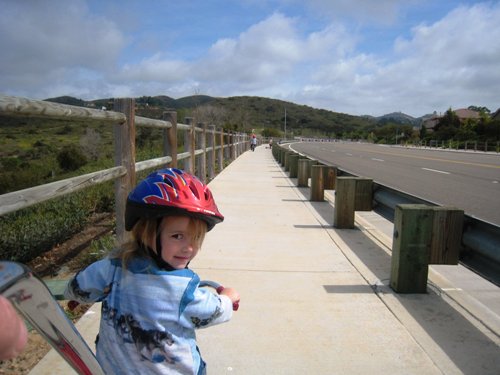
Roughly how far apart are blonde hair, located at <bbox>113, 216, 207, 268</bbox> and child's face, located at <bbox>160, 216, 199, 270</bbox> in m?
0.02

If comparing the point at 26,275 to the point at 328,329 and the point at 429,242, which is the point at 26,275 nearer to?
the point at 328,329

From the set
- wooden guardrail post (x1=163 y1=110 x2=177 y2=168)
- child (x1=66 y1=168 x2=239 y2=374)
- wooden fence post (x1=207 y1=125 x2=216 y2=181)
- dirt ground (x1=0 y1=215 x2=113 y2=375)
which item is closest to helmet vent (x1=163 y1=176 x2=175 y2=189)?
child (x1=66 y1=168 x2=239 y2=374)

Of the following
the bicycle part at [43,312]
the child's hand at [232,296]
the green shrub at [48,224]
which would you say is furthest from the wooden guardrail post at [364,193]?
the bicycle part at [43,312]

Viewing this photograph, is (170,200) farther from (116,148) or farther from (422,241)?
(116,148)

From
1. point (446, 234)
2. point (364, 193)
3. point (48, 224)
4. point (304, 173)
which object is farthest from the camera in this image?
point (304, 173)

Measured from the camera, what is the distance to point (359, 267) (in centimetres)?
473

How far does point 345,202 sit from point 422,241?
2410 millimetres

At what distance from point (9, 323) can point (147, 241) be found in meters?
1.14

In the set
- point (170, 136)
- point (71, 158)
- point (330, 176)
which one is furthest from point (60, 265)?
point (71, 158)

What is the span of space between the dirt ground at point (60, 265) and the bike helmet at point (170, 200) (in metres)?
0.89

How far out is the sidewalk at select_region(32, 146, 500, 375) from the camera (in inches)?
114

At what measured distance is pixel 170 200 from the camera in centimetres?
178

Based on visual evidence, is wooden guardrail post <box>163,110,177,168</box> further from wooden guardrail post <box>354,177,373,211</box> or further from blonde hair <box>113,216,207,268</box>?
blonde hair <box>113,216,207,268</box>

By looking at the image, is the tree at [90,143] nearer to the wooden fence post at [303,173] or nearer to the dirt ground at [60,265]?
the wooden fence post at [303,173]
